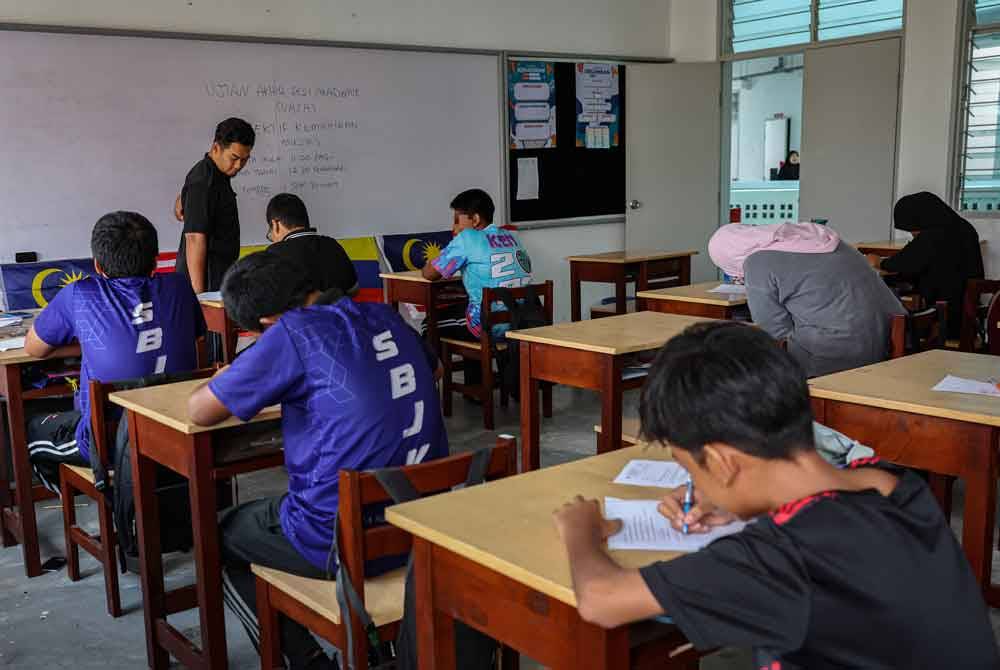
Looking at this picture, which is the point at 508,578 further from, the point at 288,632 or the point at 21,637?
the point at 21,637

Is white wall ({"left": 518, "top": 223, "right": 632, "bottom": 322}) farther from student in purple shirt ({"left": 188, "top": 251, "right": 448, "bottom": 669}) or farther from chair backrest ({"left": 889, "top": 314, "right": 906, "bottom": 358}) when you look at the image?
student in purple shirt ({"left": 188, "top": 251, "right": 448, "bottom": 669})

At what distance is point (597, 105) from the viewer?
7.47 m

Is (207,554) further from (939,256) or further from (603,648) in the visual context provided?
(939,256)

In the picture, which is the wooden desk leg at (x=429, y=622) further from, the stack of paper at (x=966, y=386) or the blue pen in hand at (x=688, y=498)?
the stack of paper at (x=966, y=386)

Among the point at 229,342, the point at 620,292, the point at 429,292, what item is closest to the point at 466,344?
the point at 429,292

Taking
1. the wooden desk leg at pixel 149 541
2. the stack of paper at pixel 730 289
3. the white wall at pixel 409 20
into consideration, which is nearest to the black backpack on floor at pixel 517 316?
the stack of paper at pixel 730 289

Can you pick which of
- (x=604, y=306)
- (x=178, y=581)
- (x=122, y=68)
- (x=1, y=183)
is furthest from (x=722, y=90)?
(x=178, y=581)

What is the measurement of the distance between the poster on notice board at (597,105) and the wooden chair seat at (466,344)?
8.75 ft

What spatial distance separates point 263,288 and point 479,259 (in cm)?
287

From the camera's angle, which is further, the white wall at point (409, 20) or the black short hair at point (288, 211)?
the white wall at point (409, 20)

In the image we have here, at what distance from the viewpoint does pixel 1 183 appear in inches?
196

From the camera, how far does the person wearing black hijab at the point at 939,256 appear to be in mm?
4883

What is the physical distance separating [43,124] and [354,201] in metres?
1.82

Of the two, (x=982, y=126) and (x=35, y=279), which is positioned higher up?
(x=982, y=126)
